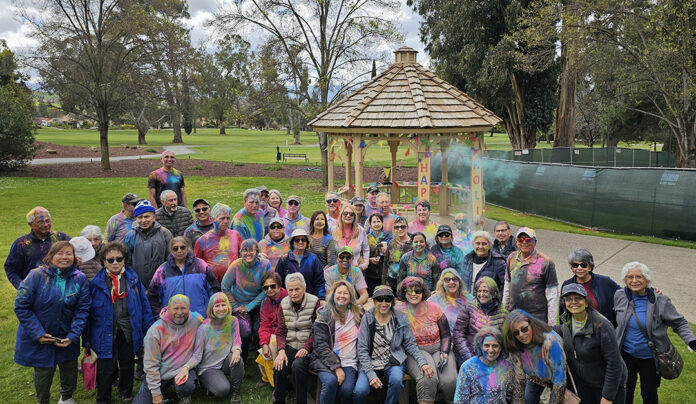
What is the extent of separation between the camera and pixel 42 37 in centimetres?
2208

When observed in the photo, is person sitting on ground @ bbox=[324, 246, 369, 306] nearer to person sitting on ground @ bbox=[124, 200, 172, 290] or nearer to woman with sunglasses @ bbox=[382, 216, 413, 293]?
woman with sunglasses @ bbox=[382, 216, 413, 293]

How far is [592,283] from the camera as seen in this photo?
4.63 metres

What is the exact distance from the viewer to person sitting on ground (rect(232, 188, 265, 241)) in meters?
7.12

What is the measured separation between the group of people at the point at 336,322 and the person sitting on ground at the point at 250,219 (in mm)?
1029

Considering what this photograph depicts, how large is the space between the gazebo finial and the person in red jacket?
10.3 m

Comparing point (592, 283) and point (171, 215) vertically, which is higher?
point (171, 215)

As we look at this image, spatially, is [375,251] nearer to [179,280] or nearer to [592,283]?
[179,280]

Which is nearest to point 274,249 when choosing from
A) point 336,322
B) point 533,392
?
point 336,322

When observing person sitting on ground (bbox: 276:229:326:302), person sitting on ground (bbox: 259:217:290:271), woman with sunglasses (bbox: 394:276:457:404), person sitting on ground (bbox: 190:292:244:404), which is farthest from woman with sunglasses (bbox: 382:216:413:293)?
person sitting on ground (bbox: 190:292:244:404)

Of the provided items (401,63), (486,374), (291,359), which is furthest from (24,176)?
(486,374)

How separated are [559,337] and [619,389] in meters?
0.75

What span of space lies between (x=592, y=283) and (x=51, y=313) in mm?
5356

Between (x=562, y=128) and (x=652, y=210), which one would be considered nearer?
(x=652, y=210)

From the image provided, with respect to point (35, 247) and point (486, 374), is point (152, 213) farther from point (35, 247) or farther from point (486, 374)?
point (486, 374)
